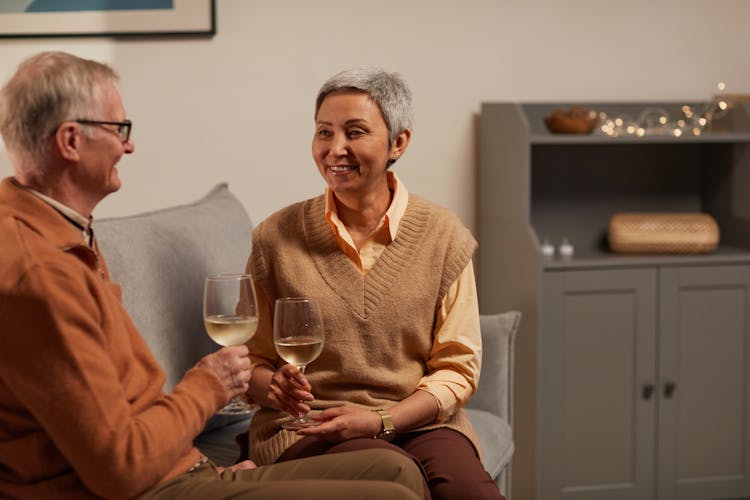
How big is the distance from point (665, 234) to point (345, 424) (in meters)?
1.80

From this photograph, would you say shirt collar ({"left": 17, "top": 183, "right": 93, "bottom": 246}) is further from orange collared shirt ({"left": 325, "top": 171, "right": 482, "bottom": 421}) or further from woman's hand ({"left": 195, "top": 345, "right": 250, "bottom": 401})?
orange collared shirt ({"left": 325, "top": 171, "right": 482, "bottom": 421})

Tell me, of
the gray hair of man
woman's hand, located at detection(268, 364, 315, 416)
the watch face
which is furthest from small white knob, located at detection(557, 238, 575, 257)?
the gray hair of man

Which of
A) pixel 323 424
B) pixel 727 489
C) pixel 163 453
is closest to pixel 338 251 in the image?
pixel 323 424

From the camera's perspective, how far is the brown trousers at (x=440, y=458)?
2.00 m

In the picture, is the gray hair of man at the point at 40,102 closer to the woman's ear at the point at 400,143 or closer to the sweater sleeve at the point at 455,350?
Answer: the woman's ear at the point at 400,143

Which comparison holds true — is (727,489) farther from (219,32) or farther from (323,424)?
(219,32)

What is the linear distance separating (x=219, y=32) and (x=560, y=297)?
4.65 feet

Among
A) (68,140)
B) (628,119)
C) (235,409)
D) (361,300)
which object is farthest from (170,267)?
(628,119)

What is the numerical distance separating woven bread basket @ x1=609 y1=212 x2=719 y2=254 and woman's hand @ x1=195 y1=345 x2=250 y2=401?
6.65 feet

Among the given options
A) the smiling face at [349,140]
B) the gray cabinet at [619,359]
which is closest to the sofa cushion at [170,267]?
the smiling face at [349,140]

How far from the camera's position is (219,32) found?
3.46 meters

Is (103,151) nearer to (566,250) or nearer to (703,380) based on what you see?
(566,250)

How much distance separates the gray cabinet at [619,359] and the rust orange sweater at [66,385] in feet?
6.11

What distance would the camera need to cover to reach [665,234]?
135 inches
